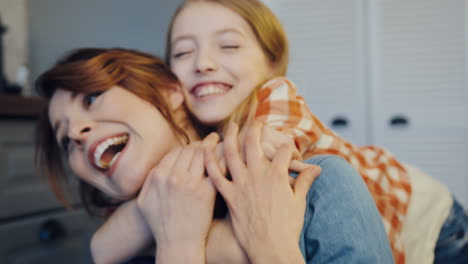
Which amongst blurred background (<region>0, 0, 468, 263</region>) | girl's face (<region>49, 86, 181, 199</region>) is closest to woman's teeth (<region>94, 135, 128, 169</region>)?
girl's face (<region>49, 86, 181, 199</region>)

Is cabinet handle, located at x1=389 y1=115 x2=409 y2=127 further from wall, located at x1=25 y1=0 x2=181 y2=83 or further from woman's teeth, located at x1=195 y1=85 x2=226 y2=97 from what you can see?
woman's teeth, located at x1=195 y1=85 x2=226 y2=97

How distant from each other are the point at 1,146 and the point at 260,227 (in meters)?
1.09

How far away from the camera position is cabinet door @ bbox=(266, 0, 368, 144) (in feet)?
7.45

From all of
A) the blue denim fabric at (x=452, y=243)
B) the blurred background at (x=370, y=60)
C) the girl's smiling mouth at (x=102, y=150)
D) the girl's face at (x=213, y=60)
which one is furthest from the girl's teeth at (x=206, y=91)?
the blurred background at (x=370, y=60)

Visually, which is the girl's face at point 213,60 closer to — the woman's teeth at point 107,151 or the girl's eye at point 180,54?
the girl's eye at point 180,54

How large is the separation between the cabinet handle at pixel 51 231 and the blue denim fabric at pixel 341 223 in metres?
1.09

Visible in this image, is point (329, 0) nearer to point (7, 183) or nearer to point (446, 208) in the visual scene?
point (446, 208)

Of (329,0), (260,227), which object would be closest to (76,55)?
(260,227)

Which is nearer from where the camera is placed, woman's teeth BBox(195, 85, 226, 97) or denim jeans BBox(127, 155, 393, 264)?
denim jeans BBox(127, 155, 393, 264)

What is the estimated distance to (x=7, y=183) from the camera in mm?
1258

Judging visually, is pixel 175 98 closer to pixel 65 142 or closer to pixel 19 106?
pixel 65 142

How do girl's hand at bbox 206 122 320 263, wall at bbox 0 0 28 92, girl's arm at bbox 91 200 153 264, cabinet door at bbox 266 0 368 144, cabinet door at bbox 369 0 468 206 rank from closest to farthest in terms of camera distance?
girl's hand at bbox 206 122 320 263
girl's arm at bbox 91 200 153 264
wall at bbox 0 0 28 92
cabinet door at bbox 369 0 468 206
cabinet door at bbox 266 0 368 144

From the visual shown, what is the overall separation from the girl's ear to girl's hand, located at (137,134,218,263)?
0.26 m

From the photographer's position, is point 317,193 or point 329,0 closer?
point 317,193
